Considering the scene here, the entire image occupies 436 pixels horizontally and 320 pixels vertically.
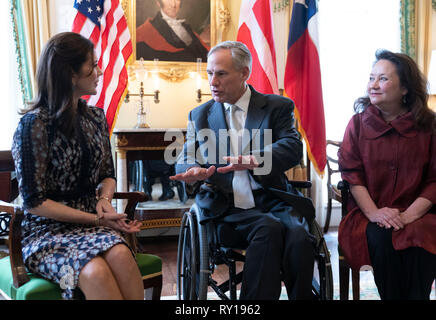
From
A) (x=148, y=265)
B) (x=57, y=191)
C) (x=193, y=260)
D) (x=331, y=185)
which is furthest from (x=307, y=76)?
(x=57, y=191)

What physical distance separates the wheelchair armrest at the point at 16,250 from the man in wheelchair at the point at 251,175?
68 centimetres

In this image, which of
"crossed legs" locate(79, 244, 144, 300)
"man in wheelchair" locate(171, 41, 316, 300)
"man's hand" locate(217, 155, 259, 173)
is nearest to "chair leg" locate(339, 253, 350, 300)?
"man in wheelchair" locate(171, 41, 316, 300)

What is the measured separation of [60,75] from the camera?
5.37 ft

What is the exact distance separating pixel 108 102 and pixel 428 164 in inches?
96.5

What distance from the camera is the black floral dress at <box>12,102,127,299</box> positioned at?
1.48 meters

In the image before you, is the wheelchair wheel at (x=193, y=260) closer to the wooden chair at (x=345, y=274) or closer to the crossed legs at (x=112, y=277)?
the crossed legs at (x=112, y=277)

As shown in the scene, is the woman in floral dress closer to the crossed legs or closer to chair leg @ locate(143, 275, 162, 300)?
the crossed legs

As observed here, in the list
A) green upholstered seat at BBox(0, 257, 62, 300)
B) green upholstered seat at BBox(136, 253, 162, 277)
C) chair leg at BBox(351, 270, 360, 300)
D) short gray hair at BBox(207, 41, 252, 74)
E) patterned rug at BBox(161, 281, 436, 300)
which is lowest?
patterned rug at BBox(161, 281, 436, 300)

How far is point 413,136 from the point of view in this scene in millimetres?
2014

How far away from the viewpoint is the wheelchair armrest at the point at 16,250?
151cm

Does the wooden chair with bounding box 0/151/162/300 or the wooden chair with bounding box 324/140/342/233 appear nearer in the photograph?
the wooden chair with bounding box 0/151/162/300

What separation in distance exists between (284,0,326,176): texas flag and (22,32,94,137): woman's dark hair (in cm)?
211

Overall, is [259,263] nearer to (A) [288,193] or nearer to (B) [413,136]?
(A) [288,193]
